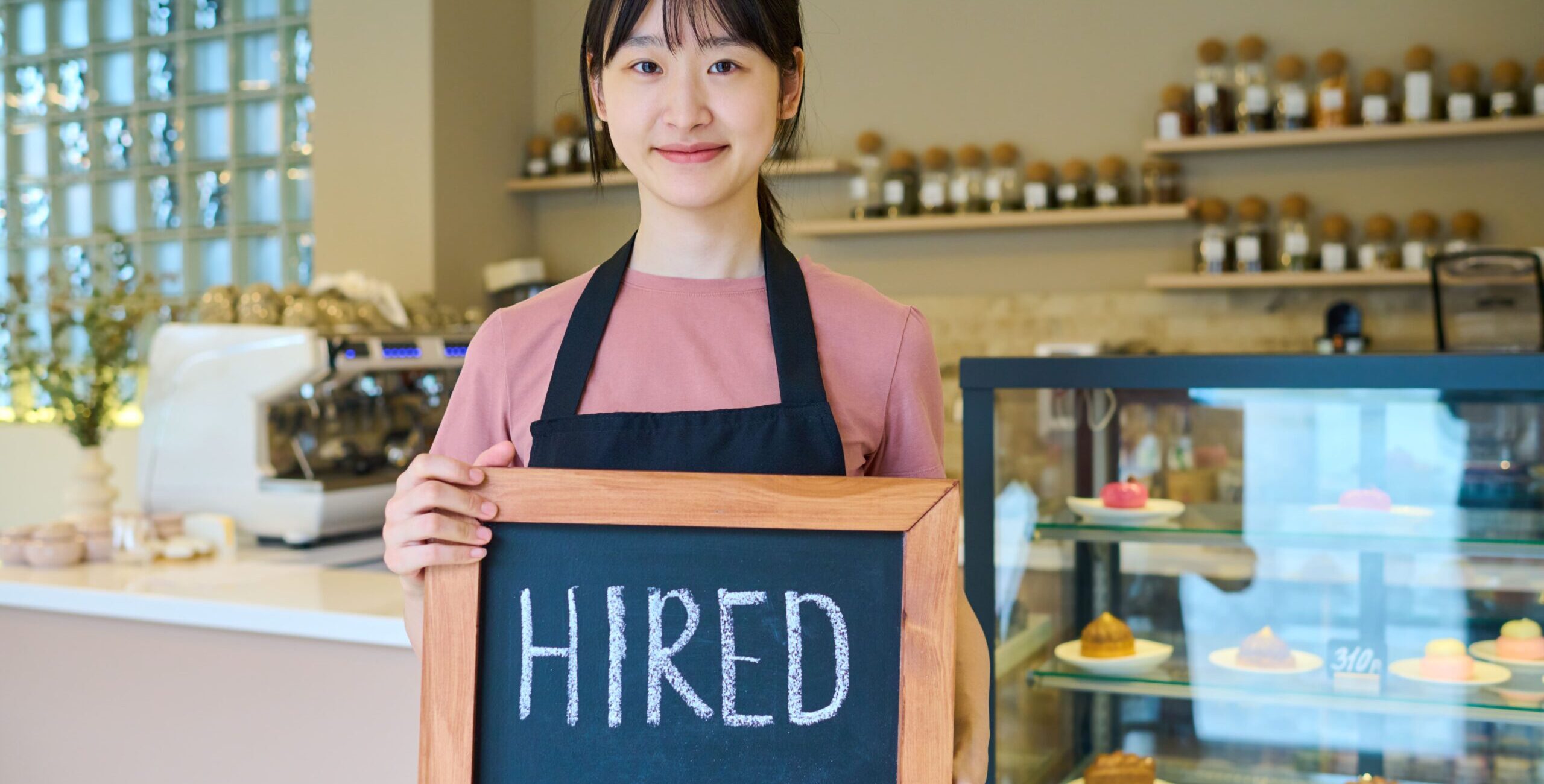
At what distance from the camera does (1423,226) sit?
3.72 metres

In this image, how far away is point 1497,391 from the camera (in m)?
1.38

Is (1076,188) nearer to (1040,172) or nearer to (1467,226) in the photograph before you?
(1040,172)

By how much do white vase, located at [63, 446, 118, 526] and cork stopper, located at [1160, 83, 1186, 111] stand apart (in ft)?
10.5

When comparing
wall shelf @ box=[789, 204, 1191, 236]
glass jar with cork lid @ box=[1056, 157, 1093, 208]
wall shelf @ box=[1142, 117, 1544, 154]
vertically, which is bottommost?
wall shelf @ box=[789, 204, 1191, 236]

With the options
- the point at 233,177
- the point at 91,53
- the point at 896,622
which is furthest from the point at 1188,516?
the point at 91,53

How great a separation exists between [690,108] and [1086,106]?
360 cm

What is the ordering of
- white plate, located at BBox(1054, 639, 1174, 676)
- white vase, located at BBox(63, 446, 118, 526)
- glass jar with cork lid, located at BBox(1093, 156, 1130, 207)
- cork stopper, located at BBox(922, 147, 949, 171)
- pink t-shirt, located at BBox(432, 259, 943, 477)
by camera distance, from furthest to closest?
cork stopper, located at BBox(922, 147, 949, 171)
glass jar with cork lid, located at BBox(1093, 156, 1130, 207)
white vase, located at BBox(63, 446, 118, 526)
white plate, located at BBox(1054, 639, 1174, 676)
pink t-shirt, located at BBox(432, 259, 943, 477)

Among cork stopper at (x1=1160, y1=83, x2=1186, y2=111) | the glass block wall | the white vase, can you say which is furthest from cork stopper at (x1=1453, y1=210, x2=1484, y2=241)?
the glass block wall

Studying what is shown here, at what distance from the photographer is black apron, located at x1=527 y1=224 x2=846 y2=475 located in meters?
0.93

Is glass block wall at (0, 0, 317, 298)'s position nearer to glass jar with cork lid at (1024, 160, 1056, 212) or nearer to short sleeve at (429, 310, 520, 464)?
glass jar with cork lid at (1024, 160, 1056, 212)

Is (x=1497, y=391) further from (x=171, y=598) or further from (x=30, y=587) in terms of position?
(x=30, y=587)

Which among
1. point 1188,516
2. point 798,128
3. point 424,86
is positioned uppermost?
point 424,86

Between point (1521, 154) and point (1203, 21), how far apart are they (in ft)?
3.42

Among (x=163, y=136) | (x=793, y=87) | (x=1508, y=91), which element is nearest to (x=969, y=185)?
(x=1508, y=91)
